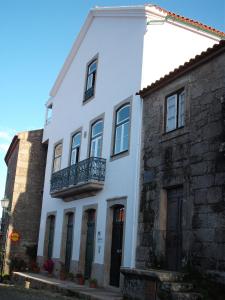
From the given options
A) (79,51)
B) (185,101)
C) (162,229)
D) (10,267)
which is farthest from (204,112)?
(10,267)

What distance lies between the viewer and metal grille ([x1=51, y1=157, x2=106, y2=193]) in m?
14.6

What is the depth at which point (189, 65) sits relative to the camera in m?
11.1

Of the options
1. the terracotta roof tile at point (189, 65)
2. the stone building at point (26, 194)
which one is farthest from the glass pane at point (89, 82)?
the stone building at point (26, 194)

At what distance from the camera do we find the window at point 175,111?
11512mm

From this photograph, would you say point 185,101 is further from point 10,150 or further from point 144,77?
point 10,150

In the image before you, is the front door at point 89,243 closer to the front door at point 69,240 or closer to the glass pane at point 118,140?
the front door at point 69,240

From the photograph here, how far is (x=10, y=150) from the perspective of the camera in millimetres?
26781

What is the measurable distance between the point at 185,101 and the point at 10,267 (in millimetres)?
13453

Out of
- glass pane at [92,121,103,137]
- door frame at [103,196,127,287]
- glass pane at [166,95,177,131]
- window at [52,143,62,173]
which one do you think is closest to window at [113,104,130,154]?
glass pane at [92,121,103,137]

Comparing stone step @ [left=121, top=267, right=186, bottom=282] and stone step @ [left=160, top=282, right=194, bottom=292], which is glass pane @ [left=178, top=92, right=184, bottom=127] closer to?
stone step @ [left=121, top=267, right=186, bottom=282]

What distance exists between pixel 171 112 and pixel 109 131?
3.41m

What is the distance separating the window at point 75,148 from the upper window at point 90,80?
1549 millimetres

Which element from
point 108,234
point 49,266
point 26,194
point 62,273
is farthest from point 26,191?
point 108,234

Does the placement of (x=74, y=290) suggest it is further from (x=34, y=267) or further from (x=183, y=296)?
(x=34, y=267)
